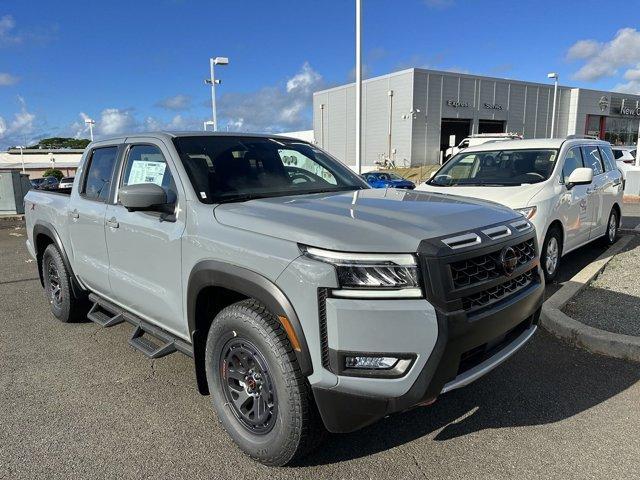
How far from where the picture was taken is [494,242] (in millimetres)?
2562

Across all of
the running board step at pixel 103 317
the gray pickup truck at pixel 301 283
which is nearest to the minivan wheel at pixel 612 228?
the gray pickup truck at pixel 301 283

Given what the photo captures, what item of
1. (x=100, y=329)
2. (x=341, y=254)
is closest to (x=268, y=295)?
(x=341, y=254)

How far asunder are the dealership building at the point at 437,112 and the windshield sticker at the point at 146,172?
42372 mm

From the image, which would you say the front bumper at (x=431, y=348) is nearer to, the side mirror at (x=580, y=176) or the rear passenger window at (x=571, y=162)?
Result: the side mirror at (x=580, y=176)

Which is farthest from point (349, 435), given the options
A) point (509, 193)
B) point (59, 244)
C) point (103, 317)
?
point (509, 193)

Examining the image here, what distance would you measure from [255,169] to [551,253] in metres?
4.21

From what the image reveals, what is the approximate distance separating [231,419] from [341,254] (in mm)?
1314

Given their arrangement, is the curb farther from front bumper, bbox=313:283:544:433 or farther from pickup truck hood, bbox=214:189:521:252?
front bumper, bbox=313:283:544:433

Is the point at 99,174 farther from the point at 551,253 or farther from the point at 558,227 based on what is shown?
the point at 558,227

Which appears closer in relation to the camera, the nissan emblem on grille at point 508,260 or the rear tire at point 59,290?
the nissan emblem on grille at point 508,260

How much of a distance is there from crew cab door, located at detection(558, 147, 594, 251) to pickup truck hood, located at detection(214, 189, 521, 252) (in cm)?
374

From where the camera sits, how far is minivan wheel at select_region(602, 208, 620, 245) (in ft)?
26.8

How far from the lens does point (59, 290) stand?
16.8ft

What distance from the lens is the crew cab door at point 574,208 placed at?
632 cm
